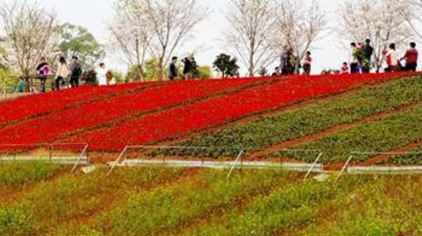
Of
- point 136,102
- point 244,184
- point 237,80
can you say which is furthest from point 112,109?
point 244,184

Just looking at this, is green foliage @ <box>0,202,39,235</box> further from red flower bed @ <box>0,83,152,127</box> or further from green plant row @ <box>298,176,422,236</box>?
red flower bed @ <box>0,83,152,127</box>

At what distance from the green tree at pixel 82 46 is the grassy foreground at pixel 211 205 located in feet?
283

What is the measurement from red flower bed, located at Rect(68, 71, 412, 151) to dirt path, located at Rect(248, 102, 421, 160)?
4.26 metres

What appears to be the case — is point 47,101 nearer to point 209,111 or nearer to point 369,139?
point 209,111

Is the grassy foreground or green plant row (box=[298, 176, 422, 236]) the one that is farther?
the grassy foreground

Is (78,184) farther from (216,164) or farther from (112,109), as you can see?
(112,109)

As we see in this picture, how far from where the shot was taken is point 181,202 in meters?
26.4

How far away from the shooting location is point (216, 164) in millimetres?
29672

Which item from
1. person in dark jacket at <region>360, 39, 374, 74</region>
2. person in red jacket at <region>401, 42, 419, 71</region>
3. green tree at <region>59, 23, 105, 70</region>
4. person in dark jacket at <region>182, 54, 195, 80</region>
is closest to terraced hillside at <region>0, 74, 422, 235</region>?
person in red jacket at <region>401, 42, 419, 71</region>

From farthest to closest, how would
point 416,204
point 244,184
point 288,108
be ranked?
point 288,108 → point 244,184 → point 416,204

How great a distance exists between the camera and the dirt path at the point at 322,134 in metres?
31.5

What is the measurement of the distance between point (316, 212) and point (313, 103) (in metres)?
14.6

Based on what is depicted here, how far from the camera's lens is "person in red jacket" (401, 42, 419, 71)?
43.3m

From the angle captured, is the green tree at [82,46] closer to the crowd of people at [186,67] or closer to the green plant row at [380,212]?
the crowd of people at [186,67]
